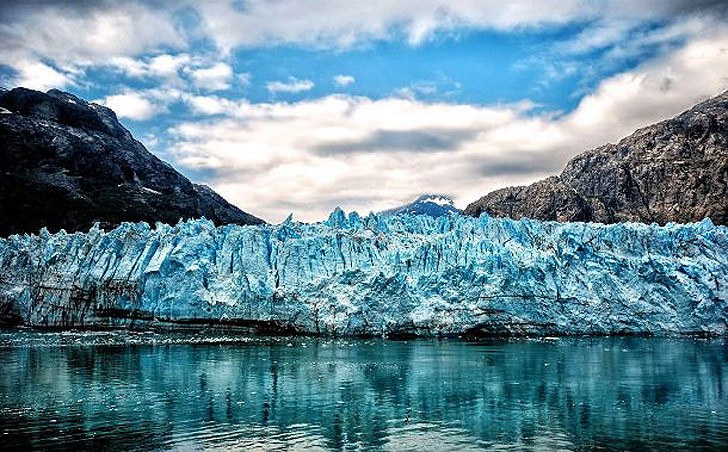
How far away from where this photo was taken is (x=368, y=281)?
3797 cm

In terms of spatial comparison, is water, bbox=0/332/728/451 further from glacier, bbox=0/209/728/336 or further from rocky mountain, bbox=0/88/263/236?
rocky mountain, bbox=0/88/263/236

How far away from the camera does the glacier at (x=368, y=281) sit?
3862 cm

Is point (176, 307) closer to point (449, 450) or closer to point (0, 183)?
point (449, 450)

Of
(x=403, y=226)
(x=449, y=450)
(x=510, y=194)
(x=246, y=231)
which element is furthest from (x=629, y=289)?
(x=510, y=194)

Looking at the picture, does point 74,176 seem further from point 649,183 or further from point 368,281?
point 649,183

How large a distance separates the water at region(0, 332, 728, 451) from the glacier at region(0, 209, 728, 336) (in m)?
5.92

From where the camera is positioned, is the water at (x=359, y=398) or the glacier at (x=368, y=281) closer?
the water at (x=359, y=398)

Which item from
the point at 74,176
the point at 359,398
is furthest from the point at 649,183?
the point at 74,176

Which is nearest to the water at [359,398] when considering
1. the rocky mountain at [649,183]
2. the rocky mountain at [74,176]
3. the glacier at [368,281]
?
the glacier at [368,281]

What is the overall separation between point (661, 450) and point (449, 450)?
164 inches

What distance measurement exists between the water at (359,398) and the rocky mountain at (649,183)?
4672 centimetres

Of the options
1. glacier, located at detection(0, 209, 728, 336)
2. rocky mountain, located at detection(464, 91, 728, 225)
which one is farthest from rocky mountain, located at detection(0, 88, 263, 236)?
rocky mountain, located at detection(464, 91, 728, 225)

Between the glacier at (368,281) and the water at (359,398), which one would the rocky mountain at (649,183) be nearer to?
the glacier at (368,281)

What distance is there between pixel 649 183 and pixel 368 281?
54.1 meters
